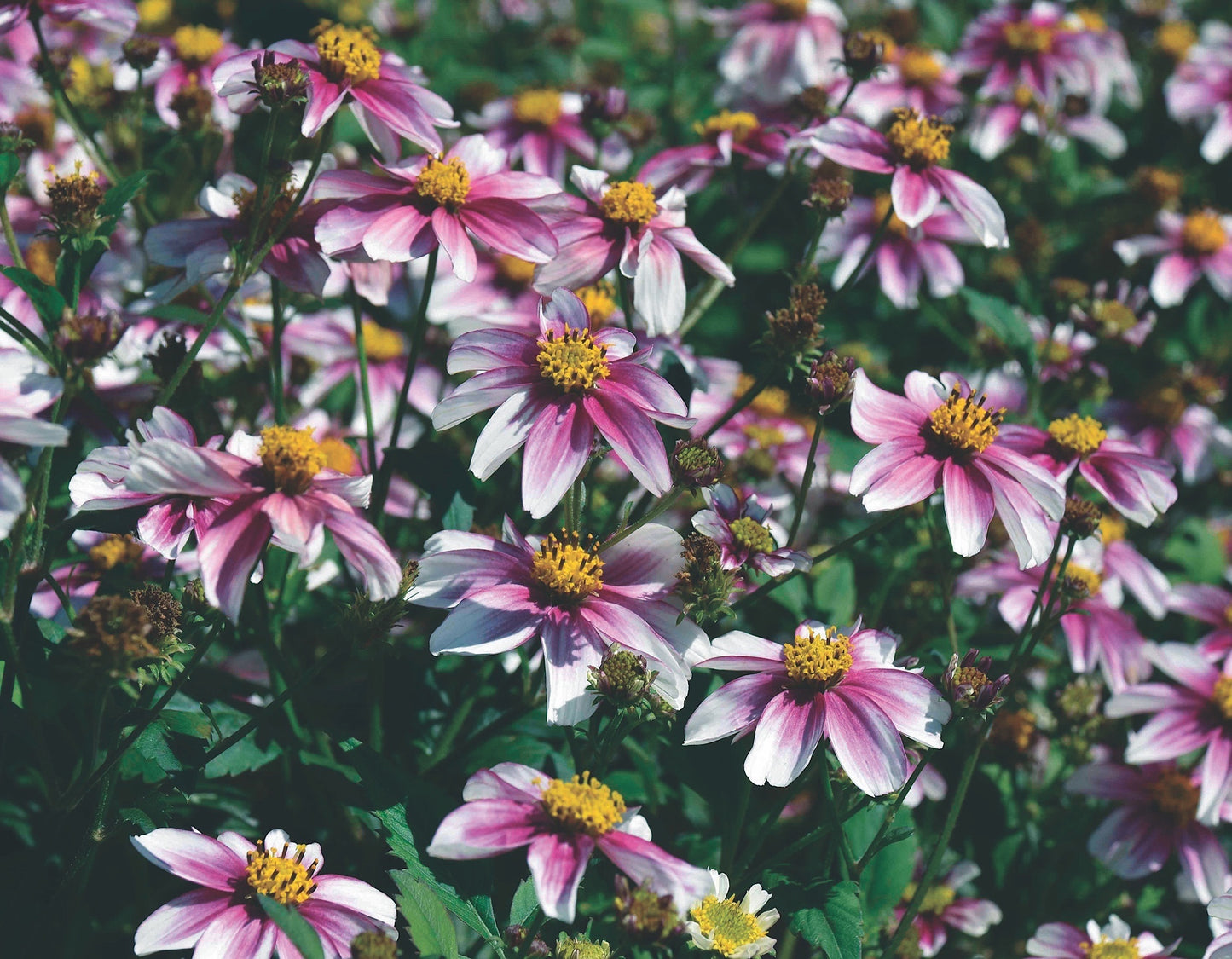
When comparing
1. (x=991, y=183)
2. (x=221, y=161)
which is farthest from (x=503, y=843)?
(x=991, y=183)

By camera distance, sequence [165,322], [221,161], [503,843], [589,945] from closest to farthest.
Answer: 1. [503,843]
2. [589,945]
3. [165,322]
4. [221,161]

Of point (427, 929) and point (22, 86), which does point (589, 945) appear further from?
point (22, 86)

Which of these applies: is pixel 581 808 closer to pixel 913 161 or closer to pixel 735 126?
pixel 913 161

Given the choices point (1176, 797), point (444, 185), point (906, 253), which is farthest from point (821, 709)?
point (906, 253)

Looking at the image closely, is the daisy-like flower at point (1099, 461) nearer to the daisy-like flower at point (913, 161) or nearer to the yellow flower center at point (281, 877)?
the daisy-like flower at point (913, 161)

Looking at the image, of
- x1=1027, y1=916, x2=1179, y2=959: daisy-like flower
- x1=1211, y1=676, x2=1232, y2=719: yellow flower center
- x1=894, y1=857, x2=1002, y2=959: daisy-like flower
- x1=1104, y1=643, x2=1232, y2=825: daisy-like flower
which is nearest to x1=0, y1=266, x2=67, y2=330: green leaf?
x1=894, y1=857, x2=1002, y2=959: daisy-like flower

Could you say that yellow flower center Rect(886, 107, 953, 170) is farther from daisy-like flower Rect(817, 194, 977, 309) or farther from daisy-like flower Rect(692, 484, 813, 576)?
daisy-like flower Rect(692, 484, 813, 576)
